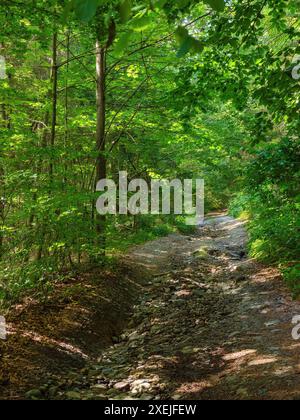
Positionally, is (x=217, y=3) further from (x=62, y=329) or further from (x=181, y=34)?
(x=62, y=329)

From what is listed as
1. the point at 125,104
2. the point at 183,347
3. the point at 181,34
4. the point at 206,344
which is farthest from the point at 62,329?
the point at 125,104

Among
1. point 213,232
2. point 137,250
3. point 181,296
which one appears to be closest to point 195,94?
point 181,296

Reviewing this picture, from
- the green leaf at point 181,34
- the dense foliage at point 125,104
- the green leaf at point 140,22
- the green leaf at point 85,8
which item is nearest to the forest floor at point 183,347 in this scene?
the dense foliage at point 125,104

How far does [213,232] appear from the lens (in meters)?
21.9

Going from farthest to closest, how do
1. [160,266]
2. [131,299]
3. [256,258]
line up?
[160,266], [256,258], [131,299]

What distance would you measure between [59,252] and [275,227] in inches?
221

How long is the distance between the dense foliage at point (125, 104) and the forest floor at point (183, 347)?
3.35 feet

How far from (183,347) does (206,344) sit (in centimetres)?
37

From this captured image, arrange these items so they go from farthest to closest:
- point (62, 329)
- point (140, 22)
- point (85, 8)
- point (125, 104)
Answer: point (125, 104) → point (62, 329) → point (140, 22) → point (85, 8)

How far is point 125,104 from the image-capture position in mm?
10883

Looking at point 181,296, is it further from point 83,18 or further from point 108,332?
point 83,18

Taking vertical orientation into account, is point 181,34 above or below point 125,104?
below

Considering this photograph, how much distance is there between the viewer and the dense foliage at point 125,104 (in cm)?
523

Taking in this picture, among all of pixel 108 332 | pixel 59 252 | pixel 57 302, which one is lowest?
pixel 108 332
